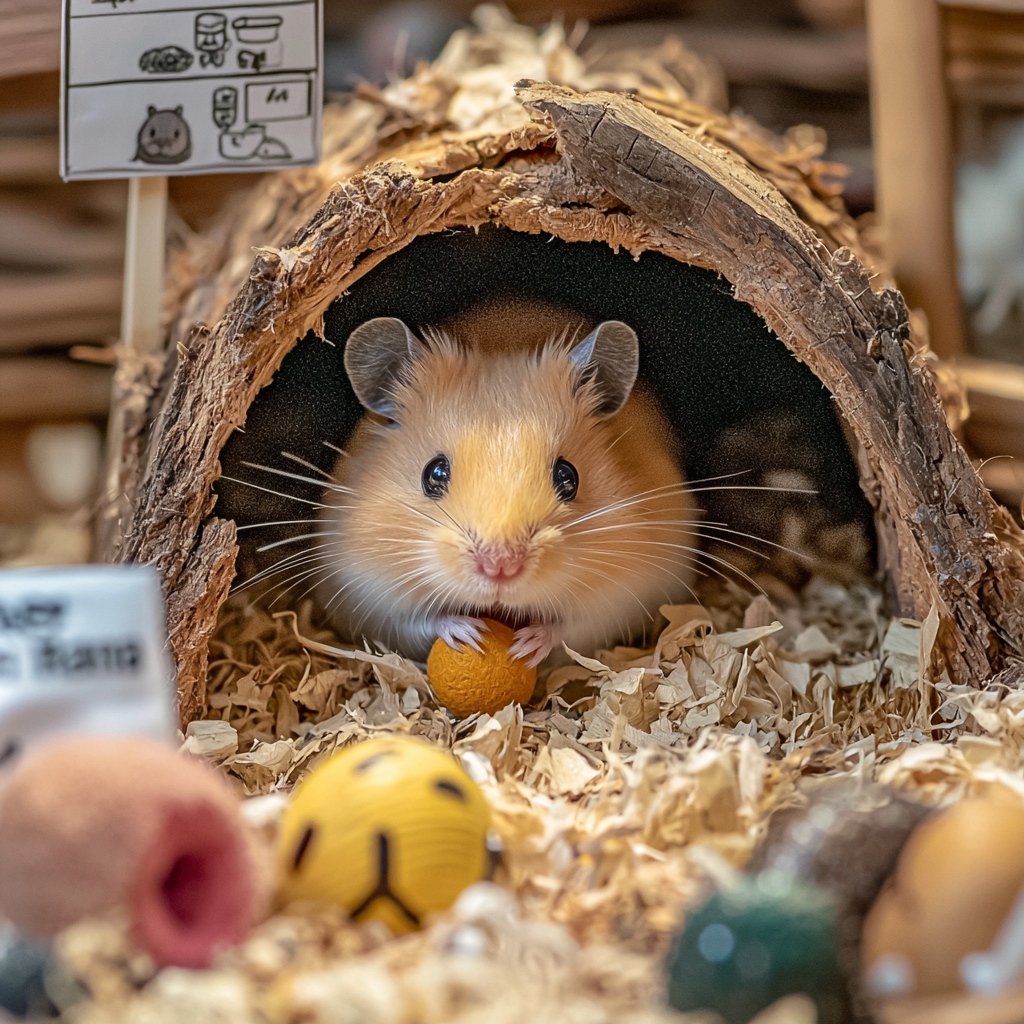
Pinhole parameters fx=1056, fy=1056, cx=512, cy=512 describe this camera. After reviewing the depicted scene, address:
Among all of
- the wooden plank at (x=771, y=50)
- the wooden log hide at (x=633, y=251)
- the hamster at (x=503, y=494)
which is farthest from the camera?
the wooden plank at (x=771, y=50)

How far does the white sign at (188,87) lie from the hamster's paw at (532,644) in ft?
3.83

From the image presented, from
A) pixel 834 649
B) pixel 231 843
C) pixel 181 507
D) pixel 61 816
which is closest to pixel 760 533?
pixel 834 649

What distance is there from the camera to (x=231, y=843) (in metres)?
A: 1.28

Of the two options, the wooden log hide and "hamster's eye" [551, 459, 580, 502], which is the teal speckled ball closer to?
the wooden log hide

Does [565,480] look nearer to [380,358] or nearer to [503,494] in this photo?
[503,494]

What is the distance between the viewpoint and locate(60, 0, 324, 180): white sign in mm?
2254

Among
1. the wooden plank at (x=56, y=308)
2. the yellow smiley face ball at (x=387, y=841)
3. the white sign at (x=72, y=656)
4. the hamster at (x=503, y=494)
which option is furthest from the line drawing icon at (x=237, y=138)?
the wooden plank at (x=56, y=308)

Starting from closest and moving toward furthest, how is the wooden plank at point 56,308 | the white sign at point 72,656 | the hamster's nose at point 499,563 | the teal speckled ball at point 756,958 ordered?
the teal speckled ball at point 756,958 < the white sign at point 72,656 < the hamster's nose at point 499,563 < the wooden plank at point 56,308

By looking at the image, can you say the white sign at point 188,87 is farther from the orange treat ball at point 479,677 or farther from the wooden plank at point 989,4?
the wooden plank at point 989,4

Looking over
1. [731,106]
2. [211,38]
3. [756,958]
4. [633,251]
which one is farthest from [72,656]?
[731,106]

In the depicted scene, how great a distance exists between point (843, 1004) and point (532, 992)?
1.12 feet

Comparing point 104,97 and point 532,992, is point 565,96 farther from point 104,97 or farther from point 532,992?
point 532,992

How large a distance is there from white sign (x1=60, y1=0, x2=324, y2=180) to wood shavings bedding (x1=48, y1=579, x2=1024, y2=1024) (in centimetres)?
107

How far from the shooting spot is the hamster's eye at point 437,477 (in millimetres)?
2398
